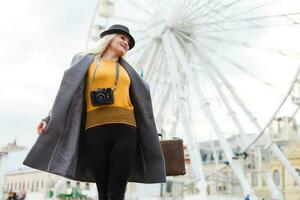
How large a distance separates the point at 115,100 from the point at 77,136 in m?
0.32

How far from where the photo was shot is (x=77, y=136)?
124 inches

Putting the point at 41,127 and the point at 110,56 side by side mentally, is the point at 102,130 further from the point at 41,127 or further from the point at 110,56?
the point at 110,56

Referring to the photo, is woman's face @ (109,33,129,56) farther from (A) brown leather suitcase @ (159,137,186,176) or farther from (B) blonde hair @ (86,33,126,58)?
(A) brown leather suitcase @ (159,137,186,176)

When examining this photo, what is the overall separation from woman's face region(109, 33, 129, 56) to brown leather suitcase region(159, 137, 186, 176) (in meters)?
0.72

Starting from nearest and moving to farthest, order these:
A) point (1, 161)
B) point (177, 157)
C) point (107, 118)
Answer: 1. point (107, 118)
2. point (177, 157)
3. point (1, 161)

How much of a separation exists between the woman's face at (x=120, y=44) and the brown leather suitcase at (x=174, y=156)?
720 mm

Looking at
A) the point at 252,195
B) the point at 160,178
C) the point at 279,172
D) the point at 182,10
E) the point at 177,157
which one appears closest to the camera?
the point at 160,178

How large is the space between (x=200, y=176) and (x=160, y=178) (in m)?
17.4

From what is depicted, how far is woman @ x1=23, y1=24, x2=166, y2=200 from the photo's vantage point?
305 cm

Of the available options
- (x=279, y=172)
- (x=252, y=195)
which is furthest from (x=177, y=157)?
(x=279, y=172)

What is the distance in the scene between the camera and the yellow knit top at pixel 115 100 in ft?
10.1

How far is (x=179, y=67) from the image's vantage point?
2194 cm

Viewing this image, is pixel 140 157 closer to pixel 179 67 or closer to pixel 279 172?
pixel 179 67

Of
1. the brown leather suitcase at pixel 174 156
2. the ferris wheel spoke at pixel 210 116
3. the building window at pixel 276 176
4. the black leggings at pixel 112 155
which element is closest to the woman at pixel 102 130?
the black leggings at pixel 112 155
